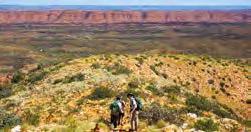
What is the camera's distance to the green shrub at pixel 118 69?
30572mm

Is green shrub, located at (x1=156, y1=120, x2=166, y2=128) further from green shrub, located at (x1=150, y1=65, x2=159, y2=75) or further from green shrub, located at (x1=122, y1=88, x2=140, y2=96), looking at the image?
green shrub, located at (x1=150, y1=65, x2=159, y2=75)

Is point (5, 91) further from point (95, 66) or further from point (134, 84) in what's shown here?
point (134, 84)

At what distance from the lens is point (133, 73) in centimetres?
3138

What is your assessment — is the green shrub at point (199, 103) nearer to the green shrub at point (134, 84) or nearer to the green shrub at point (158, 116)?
the green shrub at point (134, 84)

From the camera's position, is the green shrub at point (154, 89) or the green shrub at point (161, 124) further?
the green shrub at point (154, 89)

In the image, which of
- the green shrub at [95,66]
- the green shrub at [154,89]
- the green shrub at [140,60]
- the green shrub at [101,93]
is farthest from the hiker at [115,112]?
the green shrub at [140,60]

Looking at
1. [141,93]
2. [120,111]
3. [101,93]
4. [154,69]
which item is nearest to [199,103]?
[141,93]

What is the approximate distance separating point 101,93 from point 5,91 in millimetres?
9105

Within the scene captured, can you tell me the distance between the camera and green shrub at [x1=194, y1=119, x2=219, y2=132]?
18656 mm

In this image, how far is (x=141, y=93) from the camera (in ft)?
83.1

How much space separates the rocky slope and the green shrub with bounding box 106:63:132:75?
7 centimetres

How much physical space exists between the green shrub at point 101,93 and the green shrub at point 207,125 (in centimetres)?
636

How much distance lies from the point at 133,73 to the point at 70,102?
312 inches

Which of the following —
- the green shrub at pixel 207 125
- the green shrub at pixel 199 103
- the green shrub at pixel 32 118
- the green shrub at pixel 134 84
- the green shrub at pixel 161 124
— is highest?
the green shrub at pixel 161 124
